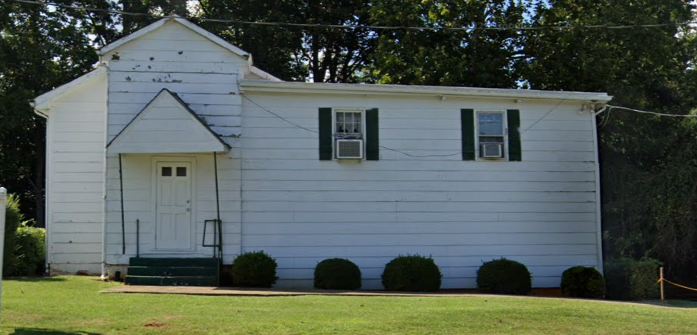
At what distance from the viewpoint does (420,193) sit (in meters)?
16.0

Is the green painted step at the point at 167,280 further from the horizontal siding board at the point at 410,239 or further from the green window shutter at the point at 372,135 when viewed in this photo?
the green window shutter at the point at 372,135

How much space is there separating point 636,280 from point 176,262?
407 inches

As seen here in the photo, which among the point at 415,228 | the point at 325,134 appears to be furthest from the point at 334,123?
the point at 415,228

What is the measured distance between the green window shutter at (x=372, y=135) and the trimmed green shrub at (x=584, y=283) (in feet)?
17.0

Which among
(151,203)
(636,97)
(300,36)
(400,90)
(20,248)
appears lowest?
(20,248)

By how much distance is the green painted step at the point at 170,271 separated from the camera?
1430 centimetres

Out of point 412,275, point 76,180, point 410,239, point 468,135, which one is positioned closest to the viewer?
point 412,275

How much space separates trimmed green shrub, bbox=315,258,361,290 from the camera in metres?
14.6

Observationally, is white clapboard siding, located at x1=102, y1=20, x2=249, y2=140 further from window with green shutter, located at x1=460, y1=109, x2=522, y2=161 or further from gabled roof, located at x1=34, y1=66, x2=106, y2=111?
window with green shutter, located at x1=460, y1=109, x2=522, y2=161

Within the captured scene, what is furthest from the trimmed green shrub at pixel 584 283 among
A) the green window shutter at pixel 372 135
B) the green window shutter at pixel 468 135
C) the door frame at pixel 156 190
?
the door frame at pixel 156 190

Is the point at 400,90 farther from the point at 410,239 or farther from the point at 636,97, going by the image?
the point at 636,97

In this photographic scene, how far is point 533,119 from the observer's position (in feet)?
54.4

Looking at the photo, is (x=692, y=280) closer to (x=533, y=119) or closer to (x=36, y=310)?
(x=533, y=119)

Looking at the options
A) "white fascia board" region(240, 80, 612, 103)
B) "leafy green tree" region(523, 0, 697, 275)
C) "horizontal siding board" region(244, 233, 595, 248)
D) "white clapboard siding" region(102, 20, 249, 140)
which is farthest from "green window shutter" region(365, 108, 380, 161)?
"leafy green tree" region(523, 0, 697, 275)
